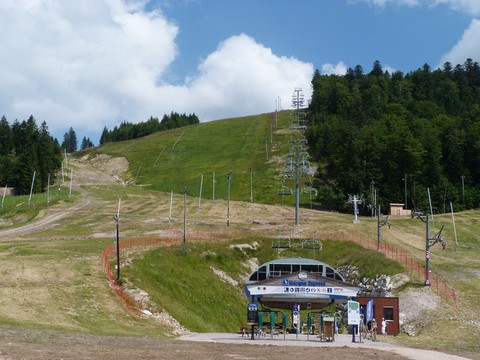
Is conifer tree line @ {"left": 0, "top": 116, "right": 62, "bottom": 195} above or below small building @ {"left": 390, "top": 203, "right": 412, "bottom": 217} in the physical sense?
above

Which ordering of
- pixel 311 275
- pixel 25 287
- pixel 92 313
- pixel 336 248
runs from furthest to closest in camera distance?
1. pixel 336 248
2. pixel 25 287
3. pixel 92 313
4. pixel 311 275

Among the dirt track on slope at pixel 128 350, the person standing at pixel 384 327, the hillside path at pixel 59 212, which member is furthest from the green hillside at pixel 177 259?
the dirt track on slope at pixel 128 350

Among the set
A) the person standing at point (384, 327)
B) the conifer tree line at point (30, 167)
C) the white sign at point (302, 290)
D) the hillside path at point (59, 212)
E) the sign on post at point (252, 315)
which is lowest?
the person standing at point (384, 327)

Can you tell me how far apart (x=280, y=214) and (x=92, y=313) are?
7208 centimetres

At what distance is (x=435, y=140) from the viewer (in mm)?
151750

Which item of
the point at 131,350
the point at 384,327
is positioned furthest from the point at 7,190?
the point at 131,350

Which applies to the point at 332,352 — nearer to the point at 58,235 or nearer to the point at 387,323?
the point at 387,323

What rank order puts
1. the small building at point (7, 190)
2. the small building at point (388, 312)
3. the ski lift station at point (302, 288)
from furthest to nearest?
the small building at point (7, 190), the small building at point (388, 312), the ski lift station at point (302, 288)

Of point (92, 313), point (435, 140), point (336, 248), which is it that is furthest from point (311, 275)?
point (435, 140)

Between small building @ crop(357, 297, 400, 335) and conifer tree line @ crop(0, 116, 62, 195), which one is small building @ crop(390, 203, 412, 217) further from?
conifer tree line @ crop(0, 116, 62, 195)

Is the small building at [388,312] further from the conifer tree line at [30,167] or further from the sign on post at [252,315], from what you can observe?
the conifer tree line at [30,167]

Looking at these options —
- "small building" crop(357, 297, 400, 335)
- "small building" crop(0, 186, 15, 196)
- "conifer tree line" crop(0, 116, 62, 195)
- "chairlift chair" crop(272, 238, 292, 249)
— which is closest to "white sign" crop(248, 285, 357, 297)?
"small building" crop(357, 297, 400, 335)

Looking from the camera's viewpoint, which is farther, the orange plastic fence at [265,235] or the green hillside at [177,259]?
the orange plastic fence at [265,235]

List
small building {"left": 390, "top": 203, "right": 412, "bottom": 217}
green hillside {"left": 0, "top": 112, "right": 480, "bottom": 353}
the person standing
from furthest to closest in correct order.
A: small building {"left": 390, "top": 203, "right": 412, "bottom": 217}
the person standing
green hillside {"left": 0, "top": 112, "right": 480, "bottom": 353}
